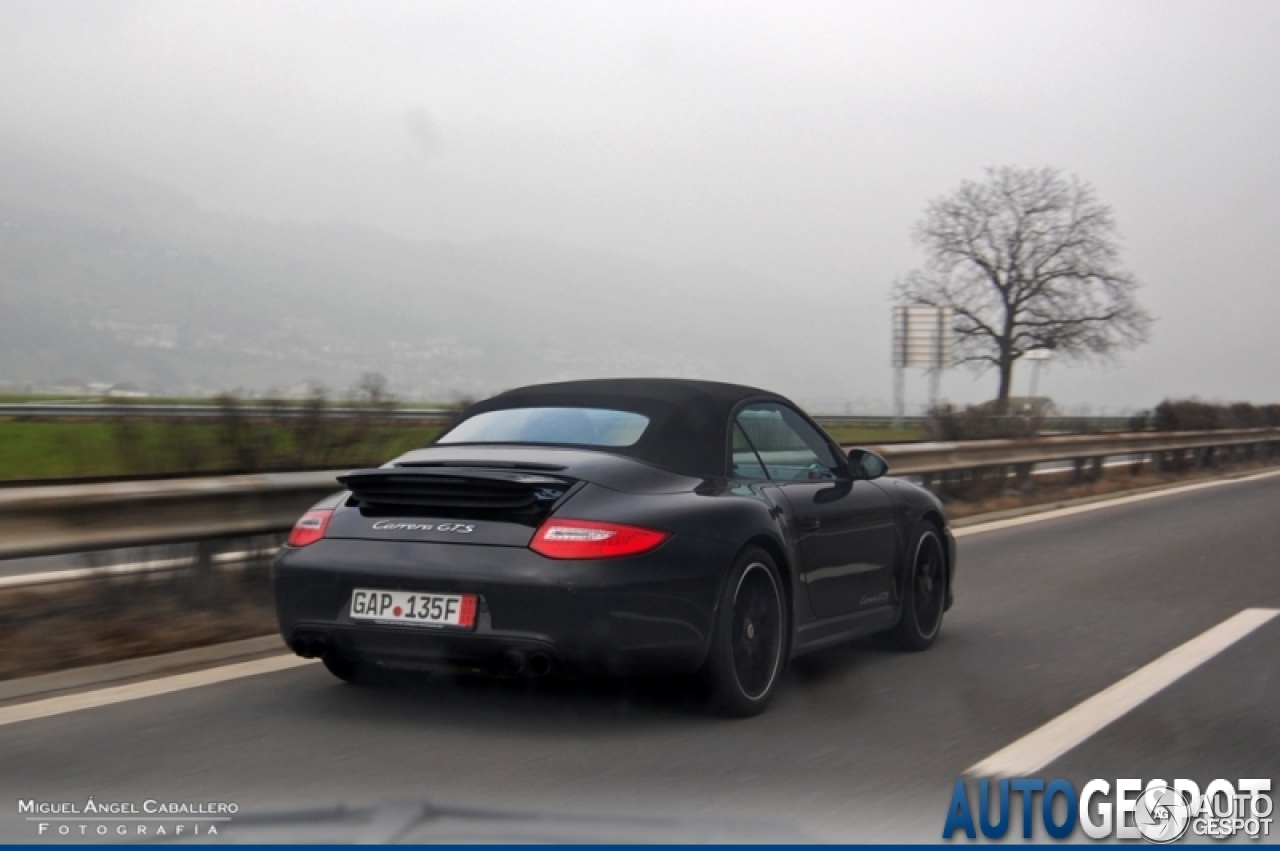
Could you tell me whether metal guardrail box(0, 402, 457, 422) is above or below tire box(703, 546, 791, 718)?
above

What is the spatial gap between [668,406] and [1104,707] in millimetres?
2202

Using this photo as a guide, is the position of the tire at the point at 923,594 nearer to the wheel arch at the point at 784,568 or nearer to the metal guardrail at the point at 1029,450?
the wheel arch at the point at 784,568

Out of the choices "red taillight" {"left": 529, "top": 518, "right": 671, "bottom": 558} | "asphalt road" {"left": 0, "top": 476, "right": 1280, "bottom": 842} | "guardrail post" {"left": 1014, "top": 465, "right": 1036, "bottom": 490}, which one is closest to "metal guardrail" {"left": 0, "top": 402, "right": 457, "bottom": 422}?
"asphalt road" {"left": 0, "top": 476, "right": 1280, "bottom": 842}

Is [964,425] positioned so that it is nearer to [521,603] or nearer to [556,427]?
[556,427]

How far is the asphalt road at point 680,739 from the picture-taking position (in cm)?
477

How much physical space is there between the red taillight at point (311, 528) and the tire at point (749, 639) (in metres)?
1.55

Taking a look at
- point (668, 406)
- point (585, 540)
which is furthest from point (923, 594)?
point (585, 540)

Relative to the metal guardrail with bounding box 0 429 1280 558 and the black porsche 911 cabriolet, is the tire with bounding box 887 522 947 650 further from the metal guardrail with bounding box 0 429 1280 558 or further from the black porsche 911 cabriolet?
the metal guardrail with bounding box 0 429 1280 558

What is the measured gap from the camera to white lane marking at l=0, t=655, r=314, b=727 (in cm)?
583

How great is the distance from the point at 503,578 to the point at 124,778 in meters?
1.40

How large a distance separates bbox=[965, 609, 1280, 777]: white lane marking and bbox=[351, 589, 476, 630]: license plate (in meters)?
1.84

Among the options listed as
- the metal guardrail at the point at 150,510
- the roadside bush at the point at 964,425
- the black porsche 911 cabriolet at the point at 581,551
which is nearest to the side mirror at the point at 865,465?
the black porsche 911 cabriolet at the point at 581,551

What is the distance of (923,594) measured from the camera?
7.95 meters

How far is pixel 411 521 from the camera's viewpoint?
5.70 metres
